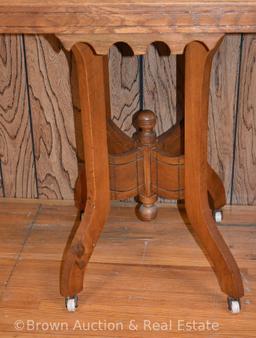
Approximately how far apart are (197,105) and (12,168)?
0.74m

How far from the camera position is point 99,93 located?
1249 mm

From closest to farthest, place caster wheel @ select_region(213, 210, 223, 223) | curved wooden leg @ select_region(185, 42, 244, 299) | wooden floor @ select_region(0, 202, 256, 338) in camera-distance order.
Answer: curved wooden leg @ select_region(185, 42, 244, 299), wooden floor @ select_region(0, 202, 256, 338), caster wheel @ select_region(213, 210, 223, 223)

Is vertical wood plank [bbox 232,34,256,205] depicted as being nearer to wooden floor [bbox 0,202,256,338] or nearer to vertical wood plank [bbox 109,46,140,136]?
wooden floor [bbox 0,202,256,338]

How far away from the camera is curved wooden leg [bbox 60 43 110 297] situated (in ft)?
3.95

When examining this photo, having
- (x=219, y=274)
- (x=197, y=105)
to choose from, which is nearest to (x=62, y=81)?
(x=197, y=105)

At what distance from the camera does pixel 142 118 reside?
4.63 feet

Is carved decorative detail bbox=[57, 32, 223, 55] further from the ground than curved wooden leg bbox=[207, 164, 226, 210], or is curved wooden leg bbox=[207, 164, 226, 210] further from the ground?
carved decorative detail bbox=[57, 32, 223, 55]

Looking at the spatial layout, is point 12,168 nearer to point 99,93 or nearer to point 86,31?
point 99,93

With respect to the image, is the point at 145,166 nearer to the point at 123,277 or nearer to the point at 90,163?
the point at 90,163

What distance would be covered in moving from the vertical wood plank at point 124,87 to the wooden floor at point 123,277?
11.3 inches

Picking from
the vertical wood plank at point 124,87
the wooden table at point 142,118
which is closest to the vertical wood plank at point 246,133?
the wooden table at point 142,118

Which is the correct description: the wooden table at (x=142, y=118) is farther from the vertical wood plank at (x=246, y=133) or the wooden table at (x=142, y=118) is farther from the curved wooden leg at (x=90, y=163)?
the vertical wood plank at (x=246, y=133)

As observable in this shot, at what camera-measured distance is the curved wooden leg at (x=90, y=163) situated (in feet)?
3.95

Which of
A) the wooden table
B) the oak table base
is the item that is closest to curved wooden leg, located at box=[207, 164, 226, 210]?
the wooden table
